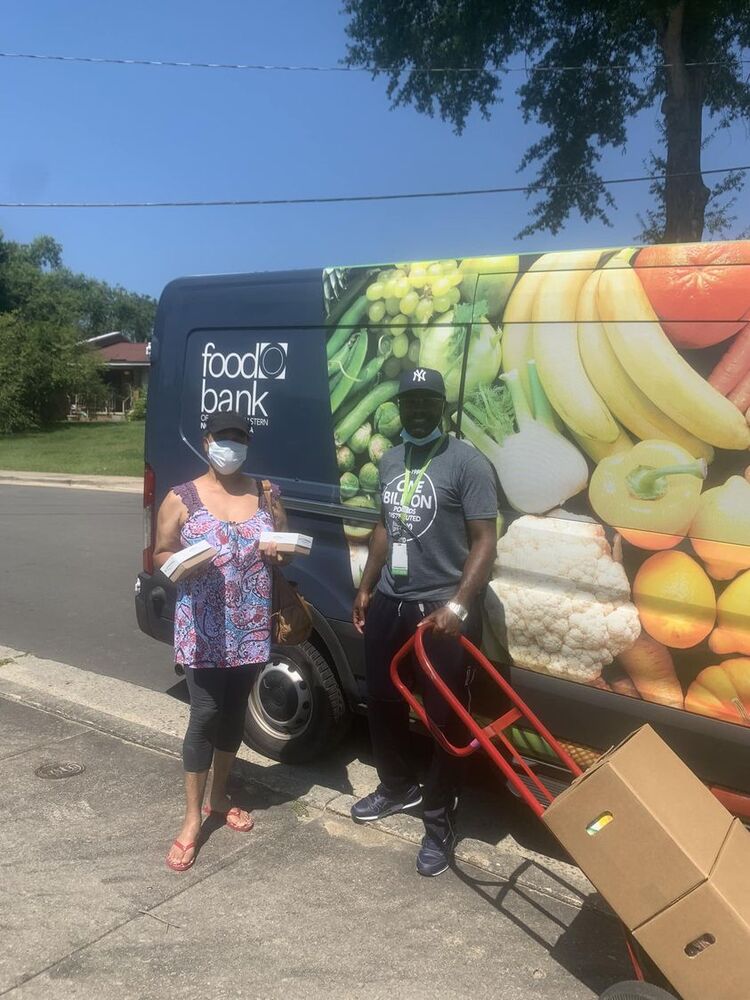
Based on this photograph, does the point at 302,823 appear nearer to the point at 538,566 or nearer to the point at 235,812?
the point at 235,812

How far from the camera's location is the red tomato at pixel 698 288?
2.78 meters

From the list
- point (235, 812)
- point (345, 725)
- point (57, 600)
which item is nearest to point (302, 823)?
point (235, 812)

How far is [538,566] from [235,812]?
65.5 inches

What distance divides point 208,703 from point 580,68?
17.9 meters

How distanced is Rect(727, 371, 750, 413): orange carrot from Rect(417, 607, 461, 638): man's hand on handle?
118 centimetres

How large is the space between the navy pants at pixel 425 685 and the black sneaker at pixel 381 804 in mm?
245

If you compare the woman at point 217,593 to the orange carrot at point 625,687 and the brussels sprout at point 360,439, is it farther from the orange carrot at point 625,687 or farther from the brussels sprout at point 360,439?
the orange carrot at point 625,687

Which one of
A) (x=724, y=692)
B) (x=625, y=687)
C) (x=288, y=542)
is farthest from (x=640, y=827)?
(x=288, y=542)

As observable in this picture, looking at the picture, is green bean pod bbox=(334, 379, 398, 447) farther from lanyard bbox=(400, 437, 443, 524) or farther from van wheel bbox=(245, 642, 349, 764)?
van wheel bbox=(245, 642, 349, 764)

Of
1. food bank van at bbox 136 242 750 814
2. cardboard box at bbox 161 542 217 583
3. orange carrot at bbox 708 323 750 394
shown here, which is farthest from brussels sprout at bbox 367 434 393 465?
orange carrot at bbox 708 323 750 394

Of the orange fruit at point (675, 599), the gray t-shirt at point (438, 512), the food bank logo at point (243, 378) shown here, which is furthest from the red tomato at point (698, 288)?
the food bank logo at point (243, 378)

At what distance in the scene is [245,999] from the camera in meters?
2.61

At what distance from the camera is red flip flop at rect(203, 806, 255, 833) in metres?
3.64

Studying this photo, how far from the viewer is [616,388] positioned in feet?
9.95
